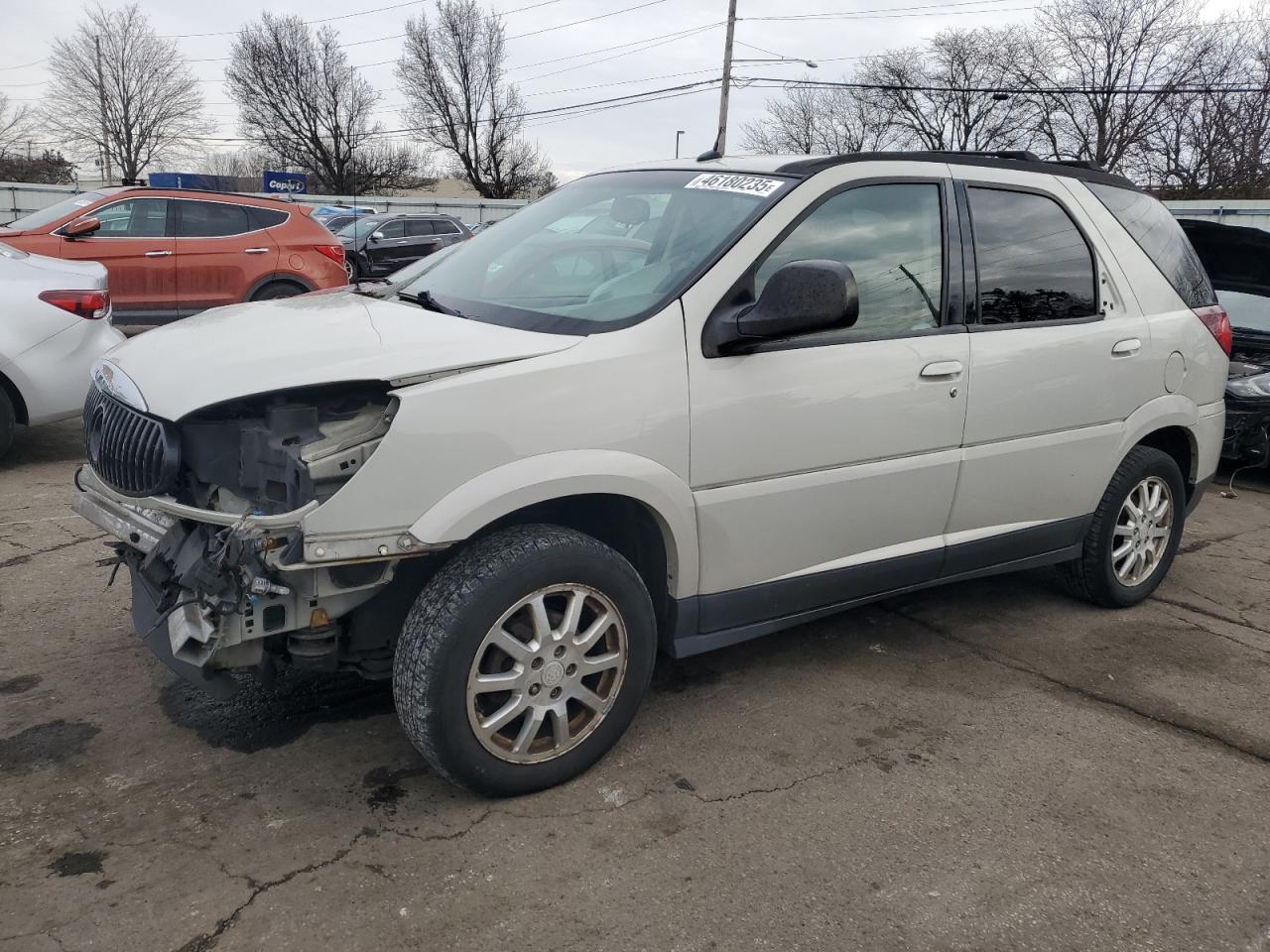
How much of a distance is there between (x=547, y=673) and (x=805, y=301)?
1.27 meters

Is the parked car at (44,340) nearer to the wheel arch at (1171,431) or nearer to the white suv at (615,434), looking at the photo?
the white suv at (615,434)

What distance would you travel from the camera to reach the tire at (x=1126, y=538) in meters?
4.36

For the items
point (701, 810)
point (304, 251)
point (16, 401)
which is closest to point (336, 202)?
point (304, 251)

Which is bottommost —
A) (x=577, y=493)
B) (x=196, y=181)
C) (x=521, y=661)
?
(x=521, y=661)

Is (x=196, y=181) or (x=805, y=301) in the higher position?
(x=196, y=181)

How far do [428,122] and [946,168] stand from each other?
58.0 metres

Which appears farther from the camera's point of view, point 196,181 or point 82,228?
point 196,181

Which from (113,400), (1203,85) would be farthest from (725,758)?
(1203,85)

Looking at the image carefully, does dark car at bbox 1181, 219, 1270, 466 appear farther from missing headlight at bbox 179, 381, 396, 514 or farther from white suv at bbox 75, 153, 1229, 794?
missing headlight at bbox 179, 381, 396, 514

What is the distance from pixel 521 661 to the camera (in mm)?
2801

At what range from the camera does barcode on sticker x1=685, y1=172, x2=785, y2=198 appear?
3.30m

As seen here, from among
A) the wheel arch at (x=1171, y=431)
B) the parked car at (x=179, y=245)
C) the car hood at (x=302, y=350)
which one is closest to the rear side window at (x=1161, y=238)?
the wheel arch at (x=1171, y=431)

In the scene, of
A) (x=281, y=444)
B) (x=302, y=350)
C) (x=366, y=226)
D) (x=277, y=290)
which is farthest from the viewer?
(x=366, y=226)

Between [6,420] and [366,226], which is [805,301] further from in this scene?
[366,226]
